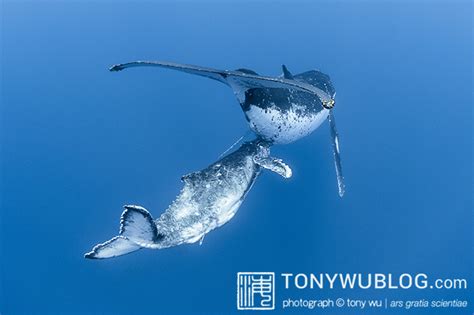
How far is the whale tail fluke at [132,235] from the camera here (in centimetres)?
532

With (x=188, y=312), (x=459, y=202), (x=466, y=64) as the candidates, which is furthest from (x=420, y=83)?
(x=188, y=312)

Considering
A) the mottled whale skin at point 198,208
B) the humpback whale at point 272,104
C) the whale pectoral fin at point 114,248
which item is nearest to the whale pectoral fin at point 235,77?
the humpback whale at point 272,104

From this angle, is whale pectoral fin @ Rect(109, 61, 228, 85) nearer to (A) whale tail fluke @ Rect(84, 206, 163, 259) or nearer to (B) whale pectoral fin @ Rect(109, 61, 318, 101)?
(B) whale pectoral fin @ Rect(109, 61, 318, 101)

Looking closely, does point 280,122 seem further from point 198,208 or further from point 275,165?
A: point 198,208

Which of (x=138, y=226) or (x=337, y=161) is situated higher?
(x=337, y=161)

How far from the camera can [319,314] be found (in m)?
8.89

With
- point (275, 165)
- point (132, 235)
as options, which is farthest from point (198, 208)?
point (275, 165)

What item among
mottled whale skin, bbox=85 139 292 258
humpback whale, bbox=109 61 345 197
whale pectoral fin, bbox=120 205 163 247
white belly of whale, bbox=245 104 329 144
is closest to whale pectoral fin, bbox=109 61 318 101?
humpback whale, bbox=109 61 345 197

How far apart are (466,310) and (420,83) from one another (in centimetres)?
749

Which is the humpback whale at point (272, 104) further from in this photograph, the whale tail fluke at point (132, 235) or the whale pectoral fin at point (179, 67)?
the whale tail fluke at point (132, 235)

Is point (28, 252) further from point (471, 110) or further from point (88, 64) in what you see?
point (471, 110)

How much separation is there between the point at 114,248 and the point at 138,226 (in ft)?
2.10

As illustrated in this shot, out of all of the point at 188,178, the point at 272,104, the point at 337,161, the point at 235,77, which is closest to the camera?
the point at 235,77

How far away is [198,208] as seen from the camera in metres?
6.46
